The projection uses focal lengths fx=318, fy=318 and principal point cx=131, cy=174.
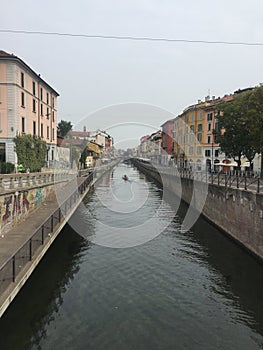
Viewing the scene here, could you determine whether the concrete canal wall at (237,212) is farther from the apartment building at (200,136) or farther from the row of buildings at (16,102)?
the apartment building at (200,136)

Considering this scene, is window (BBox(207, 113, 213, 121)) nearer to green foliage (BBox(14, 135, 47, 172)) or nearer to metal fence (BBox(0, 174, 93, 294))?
green foliage (BBox(14, 135, 47, 172))

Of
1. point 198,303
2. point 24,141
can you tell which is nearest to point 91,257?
point 198,303

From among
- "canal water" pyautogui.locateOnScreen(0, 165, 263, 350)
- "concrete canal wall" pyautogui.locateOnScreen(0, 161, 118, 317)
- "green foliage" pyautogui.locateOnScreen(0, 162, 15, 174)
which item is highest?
"green foliage" pyautogui.locateOnScreen(0, 162, 15, 174)

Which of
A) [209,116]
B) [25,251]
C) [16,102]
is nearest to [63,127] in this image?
[209,116]

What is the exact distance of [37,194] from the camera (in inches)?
896

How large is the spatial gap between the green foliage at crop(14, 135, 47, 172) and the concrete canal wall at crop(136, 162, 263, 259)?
15336mm

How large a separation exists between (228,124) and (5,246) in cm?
2458

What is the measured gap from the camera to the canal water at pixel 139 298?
30.7 ft

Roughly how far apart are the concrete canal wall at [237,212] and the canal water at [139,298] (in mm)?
799

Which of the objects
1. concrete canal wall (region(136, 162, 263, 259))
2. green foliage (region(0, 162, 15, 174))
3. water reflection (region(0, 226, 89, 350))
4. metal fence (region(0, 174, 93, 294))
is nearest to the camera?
metal fence (region(0, 174, 93, 294))

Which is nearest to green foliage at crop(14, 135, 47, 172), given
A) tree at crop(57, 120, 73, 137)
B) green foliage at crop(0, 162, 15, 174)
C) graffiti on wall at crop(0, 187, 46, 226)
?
green foliage at crop(0, 162, 15, 174)

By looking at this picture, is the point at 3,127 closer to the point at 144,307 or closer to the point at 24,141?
the point at 24,141

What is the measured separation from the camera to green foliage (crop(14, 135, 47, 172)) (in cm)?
2773

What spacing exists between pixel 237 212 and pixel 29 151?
19.0 metres
